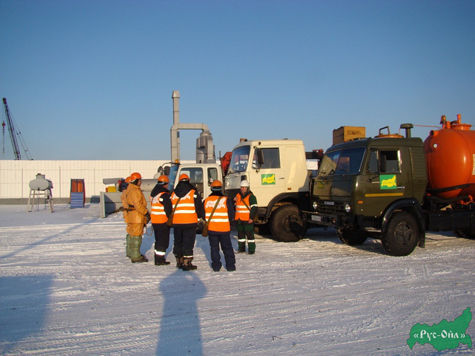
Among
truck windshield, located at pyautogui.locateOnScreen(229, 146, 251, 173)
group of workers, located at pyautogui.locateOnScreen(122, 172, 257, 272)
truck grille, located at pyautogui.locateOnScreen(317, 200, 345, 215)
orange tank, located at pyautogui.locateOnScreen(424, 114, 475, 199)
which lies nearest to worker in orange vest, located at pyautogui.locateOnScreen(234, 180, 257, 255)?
group of workers, located at pyautogui.locateOnScreen(122, 172, 257, 272)

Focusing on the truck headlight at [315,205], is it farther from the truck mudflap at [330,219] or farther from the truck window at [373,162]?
the truck window at [373,162]

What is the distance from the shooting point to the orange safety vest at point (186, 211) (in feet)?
23.0

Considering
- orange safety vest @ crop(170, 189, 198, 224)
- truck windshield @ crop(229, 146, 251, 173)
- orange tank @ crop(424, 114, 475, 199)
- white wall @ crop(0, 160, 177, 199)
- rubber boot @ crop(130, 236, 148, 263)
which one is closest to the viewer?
orange safety vest @ crop(170, 189, 198, 224)

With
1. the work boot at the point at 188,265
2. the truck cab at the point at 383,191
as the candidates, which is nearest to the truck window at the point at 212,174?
the truck cab at the point at 383,191

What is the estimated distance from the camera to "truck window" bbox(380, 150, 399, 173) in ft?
27.1

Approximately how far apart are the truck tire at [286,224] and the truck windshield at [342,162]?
1.32 m

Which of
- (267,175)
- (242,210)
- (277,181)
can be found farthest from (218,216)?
(277,181)

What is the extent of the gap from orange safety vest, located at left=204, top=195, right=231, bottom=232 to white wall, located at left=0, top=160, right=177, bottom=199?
88.1 ft

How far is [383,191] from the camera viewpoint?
8.14 metres

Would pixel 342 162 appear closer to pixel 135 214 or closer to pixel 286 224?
pixel 286 224

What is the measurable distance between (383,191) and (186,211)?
4266mm

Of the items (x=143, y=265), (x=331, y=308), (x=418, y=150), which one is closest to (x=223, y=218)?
(x=143, y=265)

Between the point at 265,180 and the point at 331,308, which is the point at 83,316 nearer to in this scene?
the point at 331,308

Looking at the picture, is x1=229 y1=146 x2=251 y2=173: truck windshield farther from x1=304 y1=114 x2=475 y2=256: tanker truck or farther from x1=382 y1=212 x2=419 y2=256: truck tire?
x1=382 y1=212 x2=419 y2=256: truck tire
